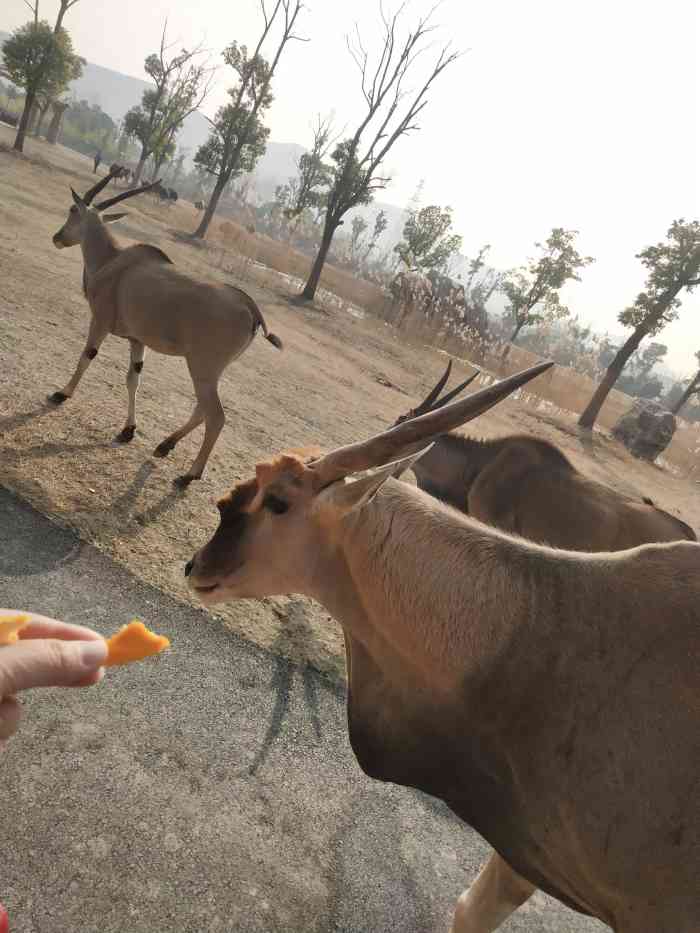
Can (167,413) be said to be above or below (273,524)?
below

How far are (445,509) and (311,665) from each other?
2.22 metres

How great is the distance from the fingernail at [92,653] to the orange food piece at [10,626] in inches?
6.0

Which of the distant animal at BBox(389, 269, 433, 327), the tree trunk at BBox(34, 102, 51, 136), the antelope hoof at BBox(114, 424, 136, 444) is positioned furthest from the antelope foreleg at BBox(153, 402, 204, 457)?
the tree trunk at BBox(34, 102, 51, 136)

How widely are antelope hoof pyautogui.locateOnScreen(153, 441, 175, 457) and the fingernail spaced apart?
494 cm

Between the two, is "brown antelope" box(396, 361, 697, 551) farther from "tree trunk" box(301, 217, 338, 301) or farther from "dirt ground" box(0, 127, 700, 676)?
"tree trunk" box(301, 217, 338, 301)

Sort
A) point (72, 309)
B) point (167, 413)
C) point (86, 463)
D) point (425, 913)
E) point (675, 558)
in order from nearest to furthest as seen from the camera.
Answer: point (675, 558) → point (425, 913) → point (86, 463) → point (167, 413) → point (72, 309)

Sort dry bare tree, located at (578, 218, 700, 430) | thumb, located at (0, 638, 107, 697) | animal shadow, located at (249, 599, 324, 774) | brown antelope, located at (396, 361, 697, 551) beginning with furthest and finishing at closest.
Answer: dry bare tree, located at (578, 218, 700, 430), brown antelope, located at (396, 361, 697, 551), animal shadow, located at (249, 599, 324, 774), thumb, located at (0, 638, 107, 697)

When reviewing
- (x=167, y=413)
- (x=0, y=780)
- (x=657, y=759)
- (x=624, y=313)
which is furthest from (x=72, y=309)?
(x=624, y=313)

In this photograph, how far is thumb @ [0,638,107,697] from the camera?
4.34 ft

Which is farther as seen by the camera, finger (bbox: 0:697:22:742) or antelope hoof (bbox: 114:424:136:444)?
antelope hoof (bbox: 114:424:136:444)

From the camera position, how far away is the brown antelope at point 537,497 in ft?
17.9

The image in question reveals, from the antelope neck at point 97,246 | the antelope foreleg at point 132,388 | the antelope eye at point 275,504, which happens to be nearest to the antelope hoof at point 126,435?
the antelope foreleg at point 132,388

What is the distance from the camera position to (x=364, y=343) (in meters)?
22.6

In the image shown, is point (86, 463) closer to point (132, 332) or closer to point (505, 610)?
point (132, 332)
